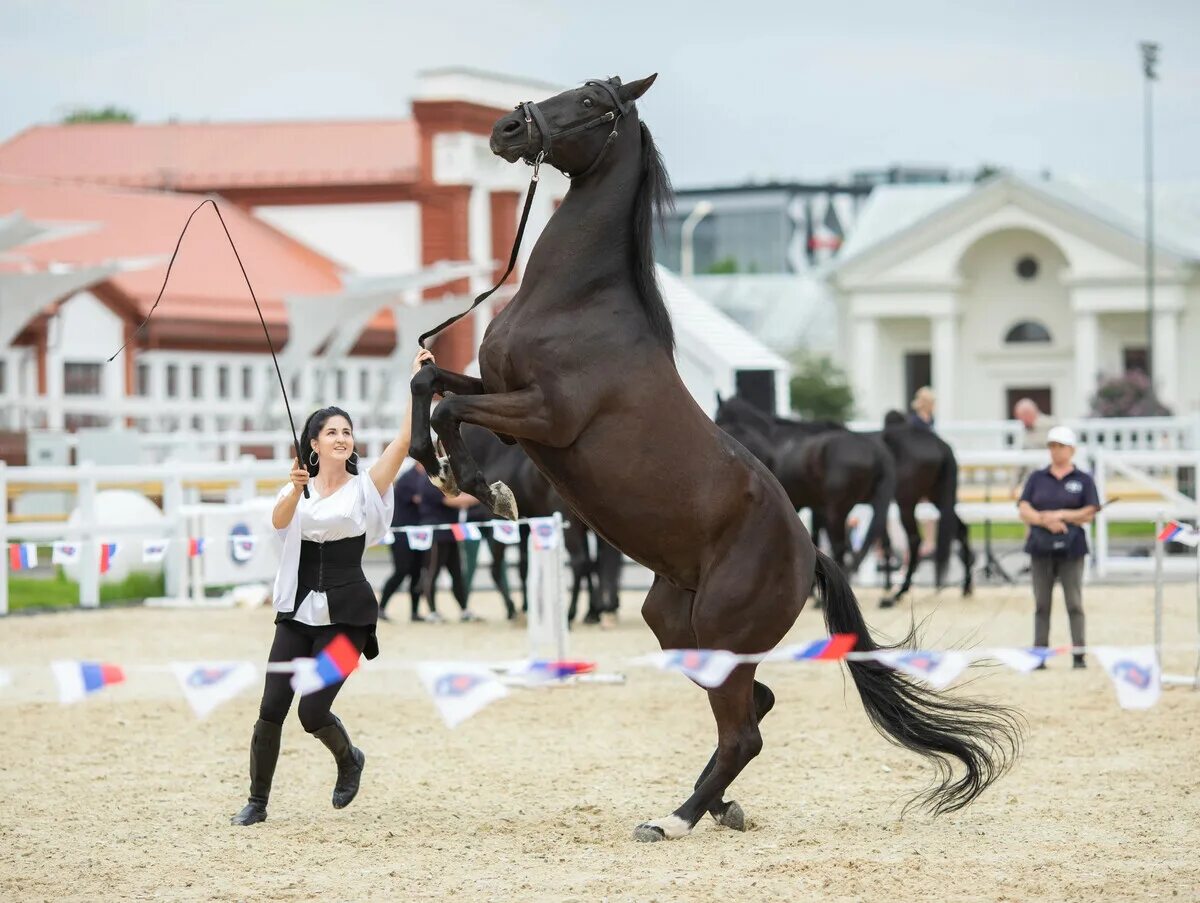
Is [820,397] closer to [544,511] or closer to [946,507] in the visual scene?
[946,507]

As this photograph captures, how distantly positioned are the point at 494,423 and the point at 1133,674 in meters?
2.46

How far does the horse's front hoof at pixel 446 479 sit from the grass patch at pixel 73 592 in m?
11.3

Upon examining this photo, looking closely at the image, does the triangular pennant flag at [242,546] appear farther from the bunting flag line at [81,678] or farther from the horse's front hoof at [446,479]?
the bunting flag line at [81,678]

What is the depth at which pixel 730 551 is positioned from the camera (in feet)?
22.0

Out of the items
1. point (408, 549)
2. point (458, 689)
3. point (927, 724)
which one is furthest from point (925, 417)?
point (458, 689)

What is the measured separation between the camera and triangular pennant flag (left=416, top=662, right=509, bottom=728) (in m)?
5.90

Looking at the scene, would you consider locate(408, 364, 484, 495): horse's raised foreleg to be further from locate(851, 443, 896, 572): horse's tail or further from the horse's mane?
locate(851, 443, 896, 572): horse's tail

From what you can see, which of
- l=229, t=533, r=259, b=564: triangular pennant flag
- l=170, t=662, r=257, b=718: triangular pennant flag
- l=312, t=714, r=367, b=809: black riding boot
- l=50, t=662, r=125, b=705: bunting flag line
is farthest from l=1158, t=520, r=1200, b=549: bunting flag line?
l=50, t=662, r=125, b=705: bunting flag line

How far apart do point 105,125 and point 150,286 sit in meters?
15.6

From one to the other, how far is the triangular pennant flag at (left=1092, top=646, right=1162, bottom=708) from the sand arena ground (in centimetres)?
60

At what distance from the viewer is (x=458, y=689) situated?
5.96 m

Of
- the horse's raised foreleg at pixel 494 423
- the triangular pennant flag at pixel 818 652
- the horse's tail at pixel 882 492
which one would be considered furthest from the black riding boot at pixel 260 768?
the horse's tail at pixel 882 492

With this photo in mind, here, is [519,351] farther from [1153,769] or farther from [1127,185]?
[1127,185]

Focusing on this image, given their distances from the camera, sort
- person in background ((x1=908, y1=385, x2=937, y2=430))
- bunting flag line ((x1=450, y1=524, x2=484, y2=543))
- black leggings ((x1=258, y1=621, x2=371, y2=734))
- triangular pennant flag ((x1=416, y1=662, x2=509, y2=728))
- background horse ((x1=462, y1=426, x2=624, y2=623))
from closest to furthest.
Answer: triangular pennant flag ((x1=416, y1=662, x2=509, y2=728)) → black leggings ((x1=258, y1=621, x2=371, y2=734)) → bunting flag line ((x1=450, y1=524, x2=484, y2=543)) → background horse ((x1=462, y1=426, x2=624, y2=623)) → person in background ((x1=908, y1=385, x2=937, y2=430))
